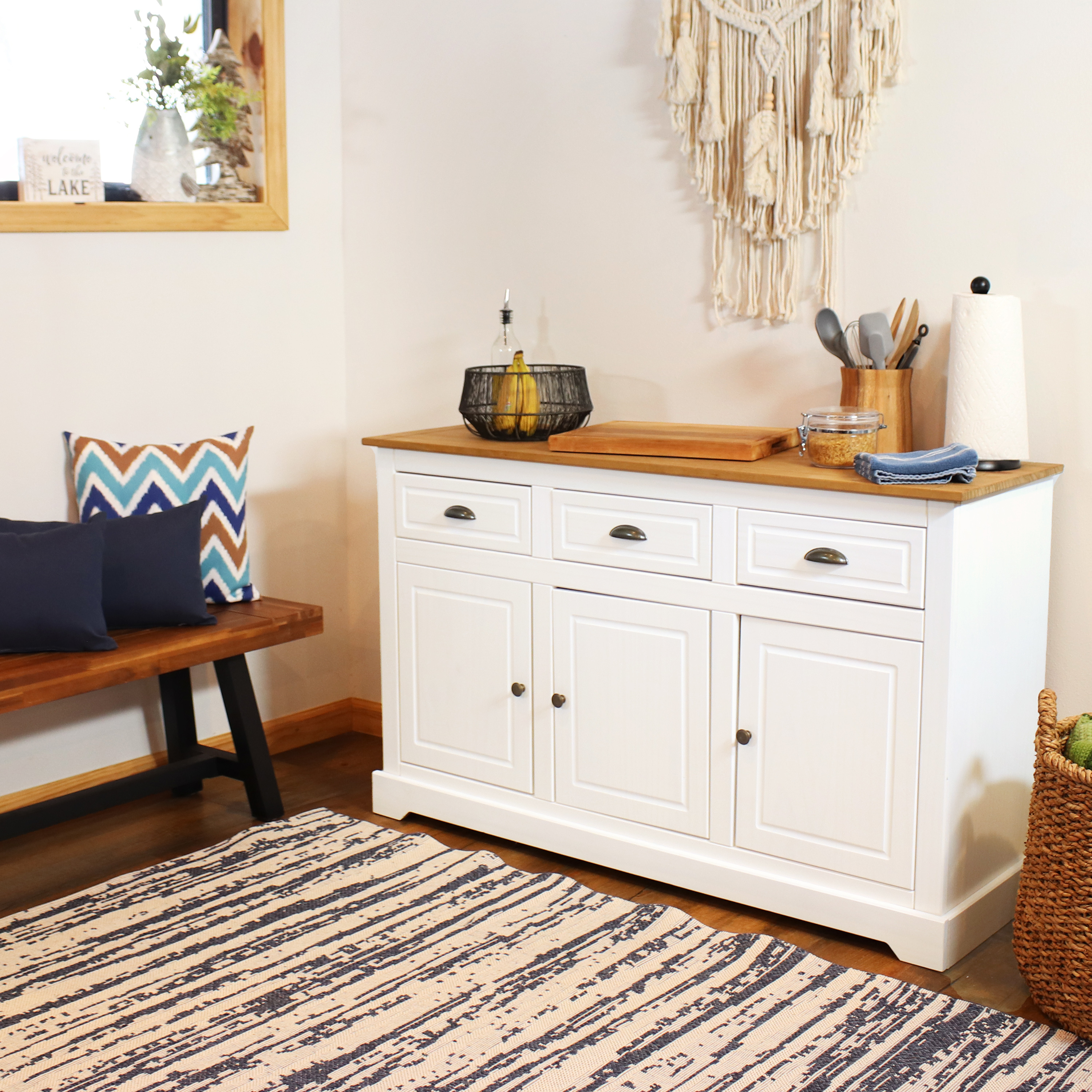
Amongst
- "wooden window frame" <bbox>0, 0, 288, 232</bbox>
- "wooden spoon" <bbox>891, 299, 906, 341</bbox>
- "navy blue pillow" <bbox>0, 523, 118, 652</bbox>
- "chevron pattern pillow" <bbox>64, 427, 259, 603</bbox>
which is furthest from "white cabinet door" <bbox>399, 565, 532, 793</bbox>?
"wooden window frame" <bbox>0, 0, 288, 232</bbox>

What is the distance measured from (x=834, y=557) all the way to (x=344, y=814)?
4.80 ft

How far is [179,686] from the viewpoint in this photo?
10.4 ft

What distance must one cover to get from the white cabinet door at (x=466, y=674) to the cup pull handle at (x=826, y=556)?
26.9 inches

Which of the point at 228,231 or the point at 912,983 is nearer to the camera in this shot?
the point at 912,983

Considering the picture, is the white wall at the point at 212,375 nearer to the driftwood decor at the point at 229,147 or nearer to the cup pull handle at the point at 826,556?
the driftwood decor at the point at 229,147

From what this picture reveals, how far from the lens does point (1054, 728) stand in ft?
7.00

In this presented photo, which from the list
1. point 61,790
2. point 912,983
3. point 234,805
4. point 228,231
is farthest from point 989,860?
point 228,231

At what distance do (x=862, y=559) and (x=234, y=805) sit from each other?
1760 mm

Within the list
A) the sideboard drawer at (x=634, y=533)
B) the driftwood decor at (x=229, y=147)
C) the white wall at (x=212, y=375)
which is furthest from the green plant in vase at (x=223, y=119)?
the sideboard drawer at (x=634, y=533)

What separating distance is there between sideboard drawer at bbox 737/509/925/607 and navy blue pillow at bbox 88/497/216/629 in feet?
4.17

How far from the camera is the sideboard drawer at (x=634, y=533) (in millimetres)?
2465

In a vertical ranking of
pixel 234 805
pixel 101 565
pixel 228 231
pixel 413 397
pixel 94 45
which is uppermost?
pixel 94 45

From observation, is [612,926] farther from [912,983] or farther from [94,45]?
[94,45]

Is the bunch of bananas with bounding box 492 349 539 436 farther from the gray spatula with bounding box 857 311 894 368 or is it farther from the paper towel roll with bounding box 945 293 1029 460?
the paper towel roll with bounding box 945 293 1029 460
